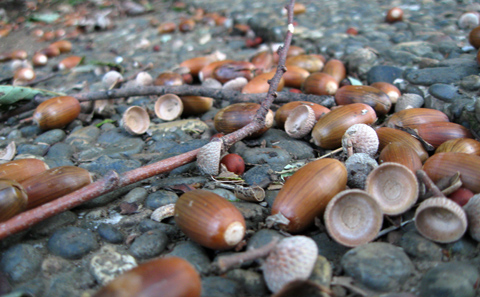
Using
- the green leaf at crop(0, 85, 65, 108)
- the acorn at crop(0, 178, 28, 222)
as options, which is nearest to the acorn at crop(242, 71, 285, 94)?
the green leaf at crop(0, 85, 65, 108)

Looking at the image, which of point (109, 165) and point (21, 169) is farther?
point (109, 165)

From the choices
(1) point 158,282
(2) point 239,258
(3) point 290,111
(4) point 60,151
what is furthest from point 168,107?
(1) point 158,282

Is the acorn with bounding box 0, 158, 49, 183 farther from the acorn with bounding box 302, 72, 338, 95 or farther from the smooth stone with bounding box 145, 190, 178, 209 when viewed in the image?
the acorn with bounding box 302, 72, 338, 95

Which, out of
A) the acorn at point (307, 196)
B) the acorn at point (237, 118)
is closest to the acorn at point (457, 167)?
the acorn at point (307, 196)

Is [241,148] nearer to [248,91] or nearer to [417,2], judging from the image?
[248,91]

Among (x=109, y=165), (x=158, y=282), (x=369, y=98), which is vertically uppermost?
(x=158, y=282)

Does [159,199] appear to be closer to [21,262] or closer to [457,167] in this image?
[21,262]

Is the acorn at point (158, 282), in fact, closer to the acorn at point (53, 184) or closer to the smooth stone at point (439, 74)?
the acorn at point (53, 184)
